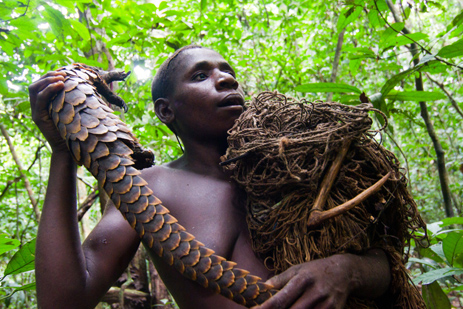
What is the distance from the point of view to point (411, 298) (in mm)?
1135

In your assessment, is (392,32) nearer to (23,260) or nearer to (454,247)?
(454,247)

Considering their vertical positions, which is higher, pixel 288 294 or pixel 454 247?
pixel 288 294

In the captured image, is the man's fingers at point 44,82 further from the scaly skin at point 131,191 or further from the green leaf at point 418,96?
the green leaf at point 418,96

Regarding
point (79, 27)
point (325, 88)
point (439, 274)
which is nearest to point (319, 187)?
point (325, 88)

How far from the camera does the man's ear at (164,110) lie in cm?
152

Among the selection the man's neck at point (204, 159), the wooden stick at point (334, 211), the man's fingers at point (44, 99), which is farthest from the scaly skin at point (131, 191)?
the man's neck at point (204, 159)

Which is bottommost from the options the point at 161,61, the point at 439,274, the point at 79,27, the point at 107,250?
the point at 439,274

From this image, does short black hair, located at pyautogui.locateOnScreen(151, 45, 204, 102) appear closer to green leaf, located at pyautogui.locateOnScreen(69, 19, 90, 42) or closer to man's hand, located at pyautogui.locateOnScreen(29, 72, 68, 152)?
man's hand, located at pyautogui.locateOnScreen(29, 72, 68, 152)

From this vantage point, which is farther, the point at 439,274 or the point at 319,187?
the point at 439,274

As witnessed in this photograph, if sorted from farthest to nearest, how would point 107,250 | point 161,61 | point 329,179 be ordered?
point 161,61
point 107,250
point 329,179

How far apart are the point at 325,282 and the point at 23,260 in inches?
47.2

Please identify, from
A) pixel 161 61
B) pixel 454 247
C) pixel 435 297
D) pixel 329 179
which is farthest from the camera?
pixel 161 61

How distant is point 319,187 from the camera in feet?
3.37

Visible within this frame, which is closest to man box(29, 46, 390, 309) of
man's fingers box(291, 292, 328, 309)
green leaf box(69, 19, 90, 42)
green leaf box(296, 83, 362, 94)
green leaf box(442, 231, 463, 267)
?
man's fingers box(291, 292, 328, 309)
